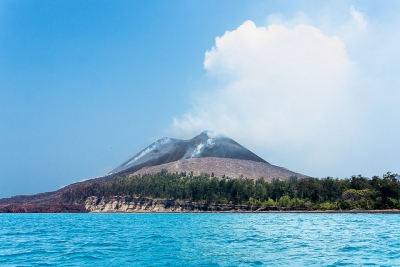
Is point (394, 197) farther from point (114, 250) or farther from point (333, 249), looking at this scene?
point (114, 250)

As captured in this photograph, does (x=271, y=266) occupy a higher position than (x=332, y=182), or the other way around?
(x=332, y=182)

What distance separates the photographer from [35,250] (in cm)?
2994

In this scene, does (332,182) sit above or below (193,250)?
above

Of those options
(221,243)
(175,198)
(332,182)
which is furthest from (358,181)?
(221,243)

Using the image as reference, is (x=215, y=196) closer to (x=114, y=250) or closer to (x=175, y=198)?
(x=175, y=198)

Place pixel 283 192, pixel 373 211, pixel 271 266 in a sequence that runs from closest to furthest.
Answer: pixel 271 266 < pixel 373 211 < pixel 283 192

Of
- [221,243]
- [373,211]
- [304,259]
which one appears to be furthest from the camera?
[373,211]

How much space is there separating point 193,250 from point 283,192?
6146 inches

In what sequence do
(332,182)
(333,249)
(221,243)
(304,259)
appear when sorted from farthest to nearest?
(332,182) < (221,243) < (333,249) < (304,259)

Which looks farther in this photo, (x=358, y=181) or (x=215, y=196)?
(x=215, y=196)

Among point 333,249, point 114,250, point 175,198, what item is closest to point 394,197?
point 175,198

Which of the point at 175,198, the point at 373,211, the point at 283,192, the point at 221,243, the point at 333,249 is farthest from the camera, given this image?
the point at 175,198

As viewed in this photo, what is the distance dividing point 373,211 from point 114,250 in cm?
12210

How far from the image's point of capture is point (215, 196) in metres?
183
